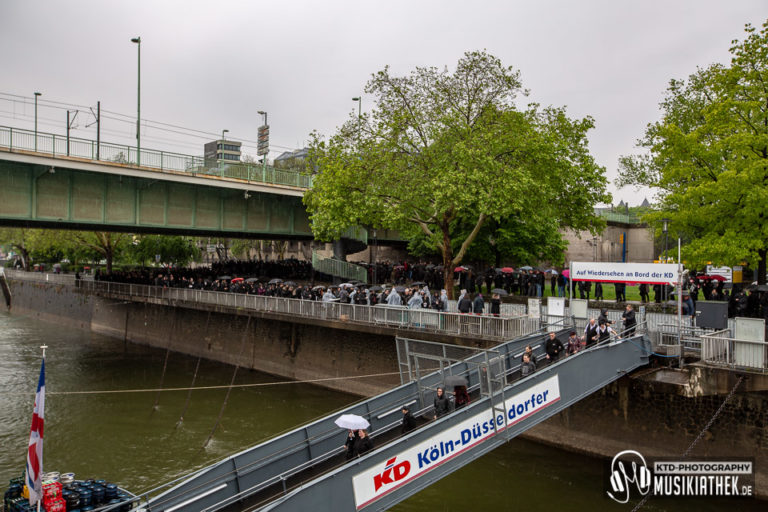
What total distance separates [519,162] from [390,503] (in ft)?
61.0

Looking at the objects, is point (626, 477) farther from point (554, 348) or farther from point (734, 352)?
point (554, 348)

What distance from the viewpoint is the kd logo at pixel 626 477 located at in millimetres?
14867

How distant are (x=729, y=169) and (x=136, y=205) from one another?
27.0 m

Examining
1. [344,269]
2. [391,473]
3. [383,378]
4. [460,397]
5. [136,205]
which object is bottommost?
[383,378]

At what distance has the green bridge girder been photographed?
2606 centimetres

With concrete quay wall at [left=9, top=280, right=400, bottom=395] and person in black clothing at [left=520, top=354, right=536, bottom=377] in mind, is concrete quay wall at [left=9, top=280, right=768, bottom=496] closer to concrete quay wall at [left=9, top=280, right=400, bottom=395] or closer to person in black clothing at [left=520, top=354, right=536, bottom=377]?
concrete quay wall at [left=9, top=280, right=400, bottom=395]

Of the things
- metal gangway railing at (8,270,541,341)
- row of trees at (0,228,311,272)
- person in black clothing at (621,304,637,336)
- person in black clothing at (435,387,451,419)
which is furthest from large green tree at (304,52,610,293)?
row of trees at (0,228,311,272)

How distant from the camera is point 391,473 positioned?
9.80m

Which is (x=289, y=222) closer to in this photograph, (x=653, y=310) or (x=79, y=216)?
(x=79, y=216)

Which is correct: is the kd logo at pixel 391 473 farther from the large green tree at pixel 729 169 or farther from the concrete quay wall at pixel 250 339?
the large green tree at pixel 729 169

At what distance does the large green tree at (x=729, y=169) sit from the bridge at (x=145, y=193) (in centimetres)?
2101

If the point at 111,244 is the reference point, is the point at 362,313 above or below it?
below

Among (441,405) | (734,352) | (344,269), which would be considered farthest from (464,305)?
(344,269)

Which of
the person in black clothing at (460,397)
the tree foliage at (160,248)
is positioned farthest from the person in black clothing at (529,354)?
the tree foliage at (160,248)
